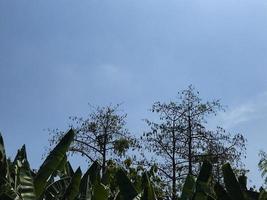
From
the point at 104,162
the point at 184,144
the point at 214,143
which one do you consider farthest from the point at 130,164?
the point at 214,143

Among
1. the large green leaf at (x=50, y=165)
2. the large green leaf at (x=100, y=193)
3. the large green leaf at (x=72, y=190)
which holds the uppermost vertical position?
the large green leaf at (x=50, y=165)

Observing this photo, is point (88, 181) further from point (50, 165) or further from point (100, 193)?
point (100, 193)

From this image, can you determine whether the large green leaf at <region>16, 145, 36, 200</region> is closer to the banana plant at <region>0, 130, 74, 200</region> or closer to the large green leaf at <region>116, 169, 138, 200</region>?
the banana plant at <region>0, 130, 74, 200</region>

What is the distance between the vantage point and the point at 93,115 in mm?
22906

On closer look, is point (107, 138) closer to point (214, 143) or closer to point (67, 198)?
point (214, 143)

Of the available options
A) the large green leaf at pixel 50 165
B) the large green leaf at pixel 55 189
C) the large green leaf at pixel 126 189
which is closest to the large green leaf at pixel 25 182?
the large green leaf at pixel 50 165

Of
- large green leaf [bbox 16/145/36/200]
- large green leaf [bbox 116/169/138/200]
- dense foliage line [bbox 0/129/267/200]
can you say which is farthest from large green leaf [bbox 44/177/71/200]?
large green leaf [bbox 116/169/138/200]

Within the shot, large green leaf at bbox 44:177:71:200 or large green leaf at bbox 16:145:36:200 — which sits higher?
large green leaf at bbox 44:177:71:200

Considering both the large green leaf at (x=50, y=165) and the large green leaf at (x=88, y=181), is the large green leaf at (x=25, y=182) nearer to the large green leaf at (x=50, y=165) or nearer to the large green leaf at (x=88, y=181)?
the large green leaf at (x=50, y=165)

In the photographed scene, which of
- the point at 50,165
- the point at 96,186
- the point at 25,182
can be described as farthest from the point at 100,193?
the point at 50,165

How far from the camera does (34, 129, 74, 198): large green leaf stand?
3785 mm

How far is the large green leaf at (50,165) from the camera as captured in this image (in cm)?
378

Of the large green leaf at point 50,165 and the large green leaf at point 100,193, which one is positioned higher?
the large green leaf at point 50,165

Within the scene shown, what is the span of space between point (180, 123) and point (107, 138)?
11.7 ft
